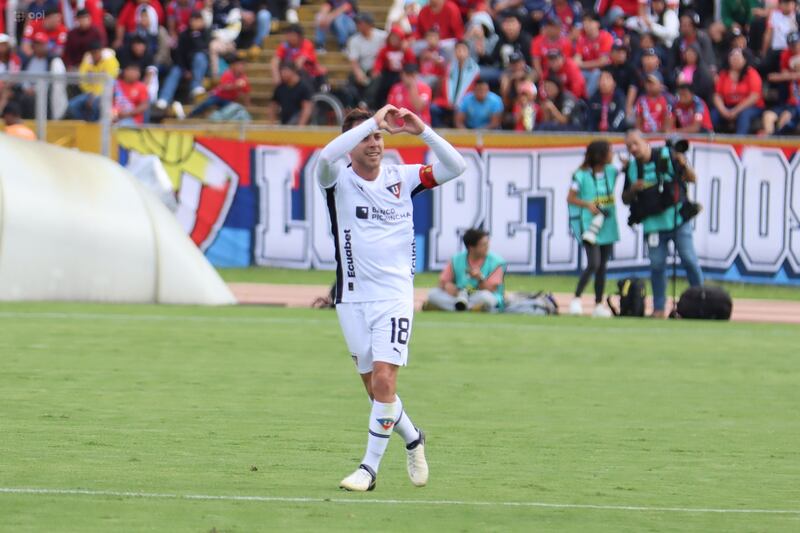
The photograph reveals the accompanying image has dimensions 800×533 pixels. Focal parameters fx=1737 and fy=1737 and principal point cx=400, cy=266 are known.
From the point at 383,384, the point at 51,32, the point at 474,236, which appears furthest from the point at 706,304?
the point at 51,32

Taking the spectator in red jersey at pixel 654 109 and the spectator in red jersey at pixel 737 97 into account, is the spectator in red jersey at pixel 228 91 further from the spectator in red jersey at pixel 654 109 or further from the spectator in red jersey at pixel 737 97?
the spectator in red jersey at pixel 737 97

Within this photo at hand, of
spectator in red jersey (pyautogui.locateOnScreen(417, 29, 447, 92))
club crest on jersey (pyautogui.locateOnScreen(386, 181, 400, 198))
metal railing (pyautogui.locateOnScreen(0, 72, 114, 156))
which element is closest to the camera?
club crest on jersey (pyautogui.locateOnScreen(386, 181, 400, 198))

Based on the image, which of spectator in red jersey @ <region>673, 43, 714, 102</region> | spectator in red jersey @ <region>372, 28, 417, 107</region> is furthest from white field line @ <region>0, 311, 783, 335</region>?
spectator in red jersey @ <region>372, 28, 417, 107</region>

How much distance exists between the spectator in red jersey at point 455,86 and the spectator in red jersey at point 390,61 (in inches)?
42.4

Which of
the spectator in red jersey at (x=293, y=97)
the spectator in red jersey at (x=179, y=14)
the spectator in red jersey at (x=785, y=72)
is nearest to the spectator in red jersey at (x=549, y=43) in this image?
the spectator in red jersey at (x=785, y=72)

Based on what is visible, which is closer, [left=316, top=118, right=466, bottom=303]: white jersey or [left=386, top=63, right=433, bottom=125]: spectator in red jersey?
[left=316, top=118, right=466, bottom=303]: white jersey

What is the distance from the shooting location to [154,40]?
32250 mm

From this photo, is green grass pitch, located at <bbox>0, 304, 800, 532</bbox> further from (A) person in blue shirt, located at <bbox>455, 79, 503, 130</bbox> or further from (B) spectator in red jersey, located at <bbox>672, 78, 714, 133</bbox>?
(A) person in blue shirt, located at <bbox>455, 79, 503, 130</bbox>

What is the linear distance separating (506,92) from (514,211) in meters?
2.29

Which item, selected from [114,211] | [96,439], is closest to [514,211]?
[114,211]

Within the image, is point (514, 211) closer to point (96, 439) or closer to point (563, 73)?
point (563, 73)

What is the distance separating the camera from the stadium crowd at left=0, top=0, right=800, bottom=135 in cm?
2662

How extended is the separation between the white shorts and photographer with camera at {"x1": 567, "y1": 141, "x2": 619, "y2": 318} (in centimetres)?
1216

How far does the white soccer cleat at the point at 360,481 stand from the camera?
904 centimetres
